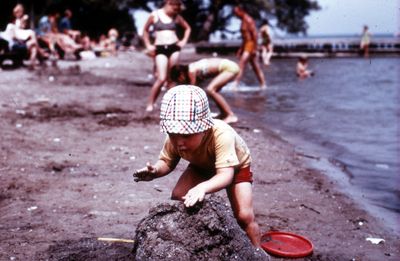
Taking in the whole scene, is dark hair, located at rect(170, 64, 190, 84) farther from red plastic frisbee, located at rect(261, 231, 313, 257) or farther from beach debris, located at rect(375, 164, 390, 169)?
red plastic frisbee, located at rect(261, 231, 313, 257)

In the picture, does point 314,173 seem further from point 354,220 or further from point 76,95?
point 76,95

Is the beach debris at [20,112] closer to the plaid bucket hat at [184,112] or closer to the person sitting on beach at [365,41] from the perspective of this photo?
the plaid bucket hat at [184,112]

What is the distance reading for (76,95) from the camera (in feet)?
37.8

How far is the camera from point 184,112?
3.10 metres

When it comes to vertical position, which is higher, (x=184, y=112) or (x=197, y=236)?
(x=184, y=112)

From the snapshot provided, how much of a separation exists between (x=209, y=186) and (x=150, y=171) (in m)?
0.52

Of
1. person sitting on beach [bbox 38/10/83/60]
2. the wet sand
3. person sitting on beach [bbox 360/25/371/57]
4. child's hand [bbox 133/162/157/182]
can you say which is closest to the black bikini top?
the wet sand

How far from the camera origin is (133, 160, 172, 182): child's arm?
3.41 meters

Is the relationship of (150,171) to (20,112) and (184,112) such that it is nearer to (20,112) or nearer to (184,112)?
(184,112)

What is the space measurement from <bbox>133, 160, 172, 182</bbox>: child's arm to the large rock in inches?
13.7

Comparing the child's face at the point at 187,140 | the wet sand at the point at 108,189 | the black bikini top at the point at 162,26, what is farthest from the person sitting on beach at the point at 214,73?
the child's face at the point at 187,140

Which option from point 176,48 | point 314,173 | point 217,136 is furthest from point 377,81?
point 217,136

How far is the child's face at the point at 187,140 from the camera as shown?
10.6 ft

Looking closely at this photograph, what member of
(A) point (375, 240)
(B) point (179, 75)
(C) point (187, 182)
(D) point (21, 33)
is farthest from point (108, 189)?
(D) point (21, 33)
